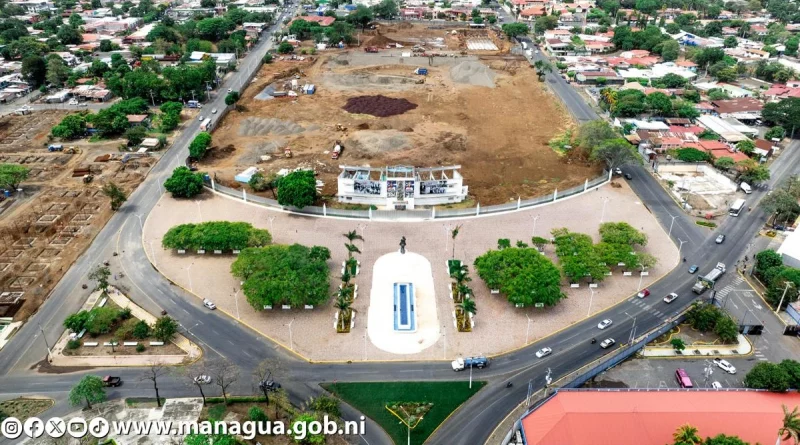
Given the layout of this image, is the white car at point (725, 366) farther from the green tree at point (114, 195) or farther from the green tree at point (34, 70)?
the green tree at point (34, 70)

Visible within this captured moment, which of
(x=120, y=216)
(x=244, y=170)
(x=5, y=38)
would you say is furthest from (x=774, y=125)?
(x=5, y=38)

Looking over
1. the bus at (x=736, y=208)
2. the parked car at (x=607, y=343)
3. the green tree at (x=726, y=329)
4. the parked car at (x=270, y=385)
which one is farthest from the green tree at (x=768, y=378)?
the parked car at (x=270, y=385)

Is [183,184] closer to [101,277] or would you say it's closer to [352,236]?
[101,277]

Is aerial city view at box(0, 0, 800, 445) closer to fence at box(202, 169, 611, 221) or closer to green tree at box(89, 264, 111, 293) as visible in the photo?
fence at box(202, 169, 611, 221)

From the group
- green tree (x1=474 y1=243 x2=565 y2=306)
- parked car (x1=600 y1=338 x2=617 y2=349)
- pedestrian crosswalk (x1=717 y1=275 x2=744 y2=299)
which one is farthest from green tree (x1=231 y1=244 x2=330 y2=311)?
pedestrian crosswalk (x1=717 y1=275 x2=744 y2=299)

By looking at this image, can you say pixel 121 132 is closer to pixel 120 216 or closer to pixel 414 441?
pixel 120 216

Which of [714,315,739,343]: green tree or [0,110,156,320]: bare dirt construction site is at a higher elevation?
[714,315,739,343]: green tree

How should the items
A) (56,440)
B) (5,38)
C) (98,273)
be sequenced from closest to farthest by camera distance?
(56,440)
(98,273)
(5,38)
